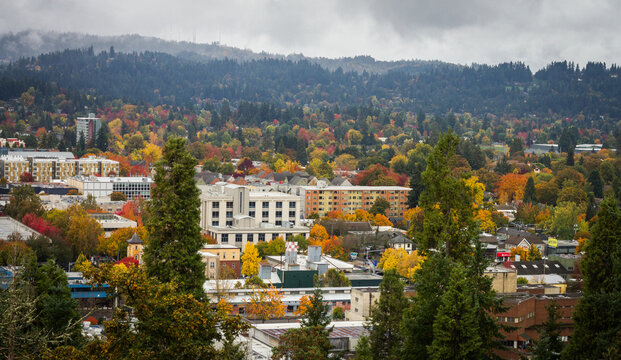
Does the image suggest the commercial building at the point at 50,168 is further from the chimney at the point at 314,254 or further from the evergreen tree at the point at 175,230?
the evergreen tree at the point at 175,230

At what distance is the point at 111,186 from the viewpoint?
87250 millimetres

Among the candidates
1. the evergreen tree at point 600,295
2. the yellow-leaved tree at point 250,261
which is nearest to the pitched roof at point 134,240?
the yellow-leaved tree at point 250,261

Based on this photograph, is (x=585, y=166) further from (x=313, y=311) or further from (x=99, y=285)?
(x=99, y=285)

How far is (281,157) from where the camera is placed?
4862 inches

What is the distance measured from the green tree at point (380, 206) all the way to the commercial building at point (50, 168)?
3362 cm

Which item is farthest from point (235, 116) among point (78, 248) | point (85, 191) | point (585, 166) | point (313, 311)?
point (313, 311)

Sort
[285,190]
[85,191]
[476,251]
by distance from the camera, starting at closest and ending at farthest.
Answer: [476,251], [285,190], [85,191]

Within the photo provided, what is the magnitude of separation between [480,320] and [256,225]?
124 feet

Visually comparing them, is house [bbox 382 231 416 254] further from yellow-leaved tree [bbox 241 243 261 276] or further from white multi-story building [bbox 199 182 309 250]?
yellow-leaved tree [bbox 241 243 261 276]

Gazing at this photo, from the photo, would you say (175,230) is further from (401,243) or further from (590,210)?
(590,210)

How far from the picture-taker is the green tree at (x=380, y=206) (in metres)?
77.5

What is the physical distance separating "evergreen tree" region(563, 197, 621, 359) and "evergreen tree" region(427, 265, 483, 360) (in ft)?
6.61

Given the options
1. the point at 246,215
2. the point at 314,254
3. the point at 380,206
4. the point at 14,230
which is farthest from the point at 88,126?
the point at 314,254

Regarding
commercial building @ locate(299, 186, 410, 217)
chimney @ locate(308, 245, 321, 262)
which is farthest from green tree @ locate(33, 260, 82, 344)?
commercial building @ locate(299, 186, 410, 217)
